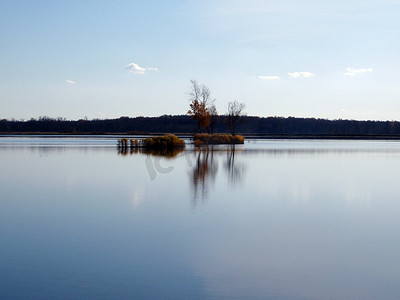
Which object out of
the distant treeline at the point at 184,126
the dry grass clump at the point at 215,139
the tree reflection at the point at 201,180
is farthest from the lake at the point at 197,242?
the distant treeline at the point at 184,126

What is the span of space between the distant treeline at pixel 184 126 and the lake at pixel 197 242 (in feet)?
319

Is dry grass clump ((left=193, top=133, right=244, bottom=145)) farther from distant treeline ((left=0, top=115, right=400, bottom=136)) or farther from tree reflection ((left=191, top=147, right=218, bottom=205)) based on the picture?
distant treeline ((left=0, top=115, right=400, bottom=136))

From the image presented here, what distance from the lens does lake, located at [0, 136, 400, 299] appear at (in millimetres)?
4328

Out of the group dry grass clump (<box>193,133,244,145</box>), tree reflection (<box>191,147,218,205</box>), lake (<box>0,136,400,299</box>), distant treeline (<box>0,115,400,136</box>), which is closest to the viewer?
lake (<box>0,136,400,299</box>)

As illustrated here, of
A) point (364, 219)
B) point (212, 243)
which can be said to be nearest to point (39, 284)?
point (212, 243)

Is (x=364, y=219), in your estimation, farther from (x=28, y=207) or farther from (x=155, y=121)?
(x=155, y=121)

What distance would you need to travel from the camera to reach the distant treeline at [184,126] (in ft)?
358

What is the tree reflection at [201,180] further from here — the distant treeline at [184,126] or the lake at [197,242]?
the distant treeline at [184,126]

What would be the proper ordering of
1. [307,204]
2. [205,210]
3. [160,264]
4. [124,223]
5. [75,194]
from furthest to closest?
[75,194] → [307,204] → [205,210] → [124,223] → [160,264]

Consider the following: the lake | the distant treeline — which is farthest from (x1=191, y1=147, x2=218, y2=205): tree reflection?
the distant treeline

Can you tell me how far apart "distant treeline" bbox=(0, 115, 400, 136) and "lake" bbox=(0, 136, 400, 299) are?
319 feet

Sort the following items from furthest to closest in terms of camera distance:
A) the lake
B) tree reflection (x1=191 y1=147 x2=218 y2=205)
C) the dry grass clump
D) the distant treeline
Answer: the distant treeline
the dry grass clump
tree reflection (x1=191 y1=147 x2=218 y2=205)
the lake

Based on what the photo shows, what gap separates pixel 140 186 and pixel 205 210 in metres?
3.66

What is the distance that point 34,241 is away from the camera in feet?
19.3
